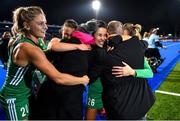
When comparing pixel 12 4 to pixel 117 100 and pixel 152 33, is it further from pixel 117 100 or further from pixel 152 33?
pixel 117 100

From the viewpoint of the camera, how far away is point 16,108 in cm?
356

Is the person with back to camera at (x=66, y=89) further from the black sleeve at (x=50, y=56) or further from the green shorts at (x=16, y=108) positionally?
the green shorts at (x=16, y=108)

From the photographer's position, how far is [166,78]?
12828mm

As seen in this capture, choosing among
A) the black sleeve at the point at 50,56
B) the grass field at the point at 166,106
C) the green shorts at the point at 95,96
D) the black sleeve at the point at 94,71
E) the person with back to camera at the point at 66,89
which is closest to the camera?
the person with back to camera at the point at 66,89

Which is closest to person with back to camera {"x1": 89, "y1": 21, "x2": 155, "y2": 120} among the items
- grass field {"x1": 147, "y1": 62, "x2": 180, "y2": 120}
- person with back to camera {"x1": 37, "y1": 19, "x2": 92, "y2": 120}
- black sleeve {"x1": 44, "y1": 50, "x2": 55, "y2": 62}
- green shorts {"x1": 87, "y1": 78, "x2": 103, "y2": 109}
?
person with back to camera {"x1": 37, "y1": 19, "x2": 92, "y2": 120}

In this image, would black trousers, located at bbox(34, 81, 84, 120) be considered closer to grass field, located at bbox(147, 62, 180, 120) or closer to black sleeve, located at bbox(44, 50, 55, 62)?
black sleeve, located at bbox(44, 50, 55, 62)

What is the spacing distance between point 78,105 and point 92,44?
2.14 feet

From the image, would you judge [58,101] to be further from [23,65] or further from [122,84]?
[122,84]

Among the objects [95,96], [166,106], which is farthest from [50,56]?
[166,106]

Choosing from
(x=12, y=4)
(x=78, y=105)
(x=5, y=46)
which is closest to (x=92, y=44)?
(x=78, y=105)

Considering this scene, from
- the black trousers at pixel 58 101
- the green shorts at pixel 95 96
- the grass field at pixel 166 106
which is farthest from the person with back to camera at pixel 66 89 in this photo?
the grass field at pixel 166 106

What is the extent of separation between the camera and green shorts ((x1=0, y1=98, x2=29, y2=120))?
356 cm

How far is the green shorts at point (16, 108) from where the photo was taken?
3557 mm

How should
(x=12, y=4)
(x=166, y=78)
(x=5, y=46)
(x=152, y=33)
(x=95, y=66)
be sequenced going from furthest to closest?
(x=12, y=4), (x=152, y=33), (x=5, y=46), (x=166, y=78), (x=95, y=66)
